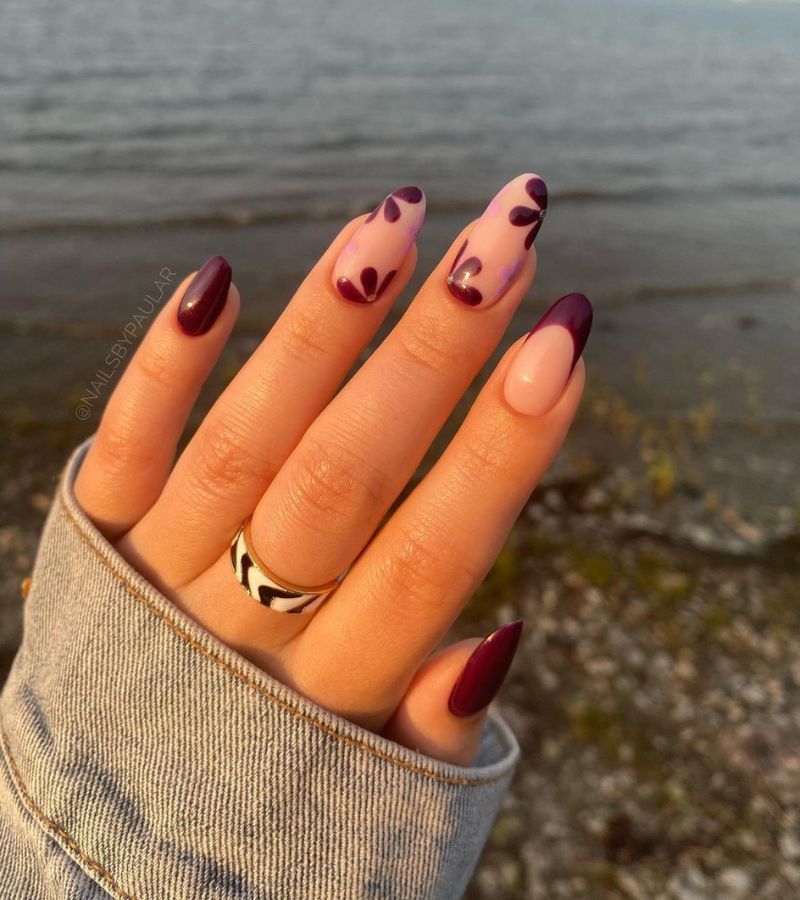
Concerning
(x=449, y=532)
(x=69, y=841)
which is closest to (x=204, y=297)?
(x=449, y=532)

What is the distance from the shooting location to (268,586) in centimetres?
194

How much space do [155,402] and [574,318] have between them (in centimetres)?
125

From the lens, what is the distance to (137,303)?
7.83m

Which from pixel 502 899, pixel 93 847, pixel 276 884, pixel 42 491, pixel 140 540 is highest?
pixel 140 540

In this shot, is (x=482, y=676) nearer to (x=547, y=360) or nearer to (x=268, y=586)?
(x=268, y=586)

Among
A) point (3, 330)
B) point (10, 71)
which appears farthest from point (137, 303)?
point (10, 71)

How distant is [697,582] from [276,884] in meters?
3.68

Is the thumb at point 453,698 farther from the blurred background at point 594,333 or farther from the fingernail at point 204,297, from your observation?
the blurred background at point 594,333

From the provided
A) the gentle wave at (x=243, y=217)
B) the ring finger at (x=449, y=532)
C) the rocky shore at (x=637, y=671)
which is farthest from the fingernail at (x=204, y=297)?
the gentle wave at (x=243, y=217)

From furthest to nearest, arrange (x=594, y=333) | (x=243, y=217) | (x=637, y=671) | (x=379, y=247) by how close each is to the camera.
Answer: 1. (x=243, y=217)
2. (x=594, y=333)
3. (x=637, y=671)
4. (x=379, y=247)

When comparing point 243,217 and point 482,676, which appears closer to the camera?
point 482,676

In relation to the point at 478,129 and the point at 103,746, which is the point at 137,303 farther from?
the point at 478,129

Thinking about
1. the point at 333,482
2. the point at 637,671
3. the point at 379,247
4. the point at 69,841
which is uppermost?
the point at 379,247

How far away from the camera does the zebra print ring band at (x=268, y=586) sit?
6.37 ft
